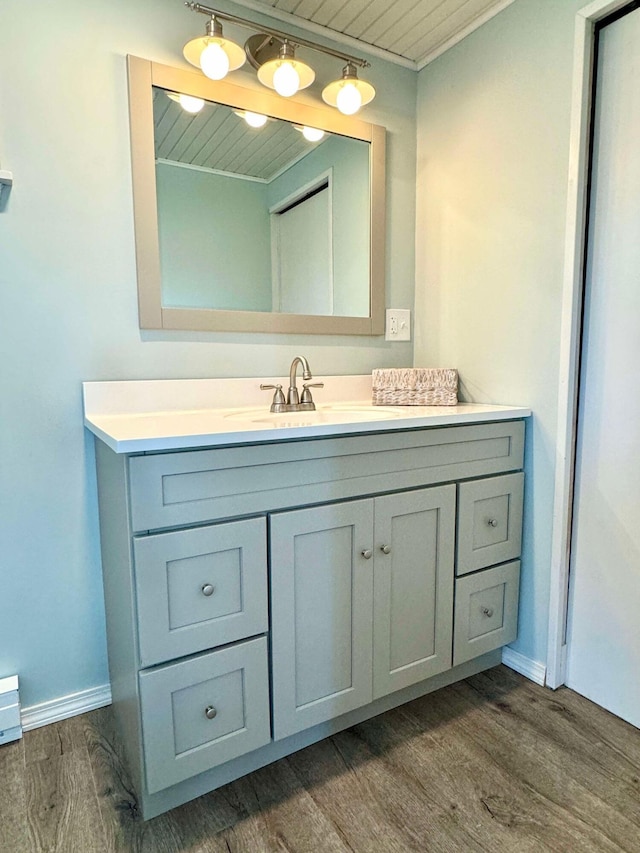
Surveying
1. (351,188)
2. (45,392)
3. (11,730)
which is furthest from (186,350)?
(11,730)

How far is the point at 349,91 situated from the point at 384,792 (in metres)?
2.01

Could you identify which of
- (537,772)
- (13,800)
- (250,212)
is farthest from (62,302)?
(537,772)

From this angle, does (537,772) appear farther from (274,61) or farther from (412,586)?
(274,61)

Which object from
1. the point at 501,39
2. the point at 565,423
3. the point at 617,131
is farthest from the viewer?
the point at 501,39

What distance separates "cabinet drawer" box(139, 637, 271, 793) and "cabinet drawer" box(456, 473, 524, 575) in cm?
67

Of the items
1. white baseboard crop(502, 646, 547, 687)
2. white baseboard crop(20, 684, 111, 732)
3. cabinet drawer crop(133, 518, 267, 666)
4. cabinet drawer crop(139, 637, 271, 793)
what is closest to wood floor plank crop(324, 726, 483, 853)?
cabinet drawer crop(139, 637, 271, 793)

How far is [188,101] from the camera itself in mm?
1496

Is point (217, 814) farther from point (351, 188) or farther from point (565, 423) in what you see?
point (351, 188)

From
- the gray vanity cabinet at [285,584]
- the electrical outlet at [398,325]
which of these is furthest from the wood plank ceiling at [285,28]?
the gray vanity cabinet at [285,584]

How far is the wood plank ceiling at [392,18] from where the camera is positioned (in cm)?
155

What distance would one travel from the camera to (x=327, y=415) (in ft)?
5.20

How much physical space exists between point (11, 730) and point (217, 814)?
0.64 metres

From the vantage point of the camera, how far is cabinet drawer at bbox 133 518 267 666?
1014mm

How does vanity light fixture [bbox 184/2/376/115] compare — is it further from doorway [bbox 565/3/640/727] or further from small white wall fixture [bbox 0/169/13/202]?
doorway [bbox 565/3/640/727]
